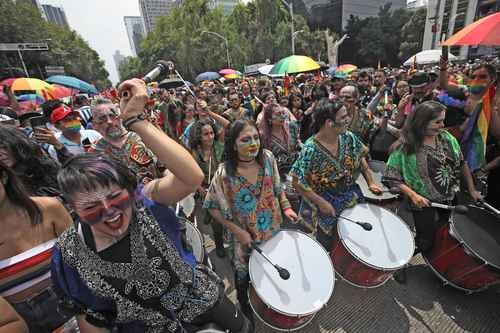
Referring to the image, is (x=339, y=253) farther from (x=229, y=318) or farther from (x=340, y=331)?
(x=229, y=318)

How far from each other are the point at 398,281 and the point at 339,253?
1099mm

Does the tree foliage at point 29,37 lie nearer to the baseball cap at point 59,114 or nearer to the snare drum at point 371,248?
the baseball cap at point 59,114

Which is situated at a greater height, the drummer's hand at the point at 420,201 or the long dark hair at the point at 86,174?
the long dark hair at the point at 86,174

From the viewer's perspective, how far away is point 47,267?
4.99 ft

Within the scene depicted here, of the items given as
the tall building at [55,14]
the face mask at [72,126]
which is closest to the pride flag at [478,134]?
the face mask at [72,126]

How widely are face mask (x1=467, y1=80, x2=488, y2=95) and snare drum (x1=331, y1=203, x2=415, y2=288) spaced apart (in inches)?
95.5

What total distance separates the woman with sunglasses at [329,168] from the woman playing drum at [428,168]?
41 cm

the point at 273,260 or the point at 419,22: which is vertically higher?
the point at 419,22

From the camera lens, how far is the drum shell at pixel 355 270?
206 centimetres

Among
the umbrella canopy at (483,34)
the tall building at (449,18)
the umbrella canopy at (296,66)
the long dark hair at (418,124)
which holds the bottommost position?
the long dark hair at (418,124)

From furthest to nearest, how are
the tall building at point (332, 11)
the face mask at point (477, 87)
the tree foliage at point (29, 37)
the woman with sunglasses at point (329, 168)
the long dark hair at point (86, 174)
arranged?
the tall building at point (332, 11), the tree foliage at point (29, 37), the face mask at point (477, 87), the woman with sunglasses at point (329, 168), the long dark hair at point (86, 174)

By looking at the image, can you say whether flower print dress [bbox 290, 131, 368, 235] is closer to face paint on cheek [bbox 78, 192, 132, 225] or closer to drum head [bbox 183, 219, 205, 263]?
drum head [bbox 183, 219, 205, 263]

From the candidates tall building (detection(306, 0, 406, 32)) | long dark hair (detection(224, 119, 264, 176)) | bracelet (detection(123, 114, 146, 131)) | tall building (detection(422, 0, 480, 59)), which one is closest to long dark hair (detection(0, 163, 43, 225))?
bracelet (detection(123, 114, 146, 131))

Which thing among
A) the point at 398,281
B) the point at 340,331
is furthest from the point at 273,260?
the point at 398,281
